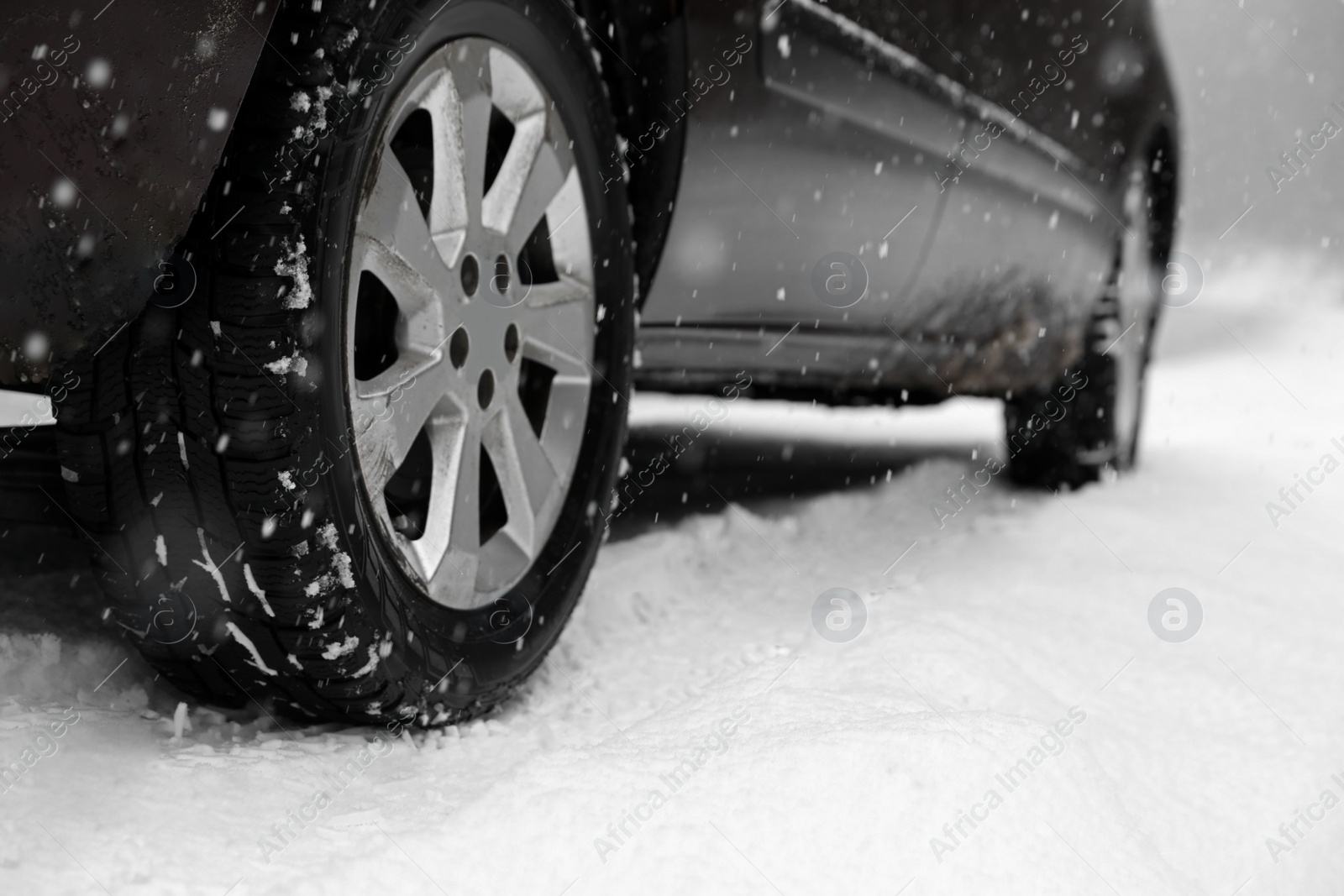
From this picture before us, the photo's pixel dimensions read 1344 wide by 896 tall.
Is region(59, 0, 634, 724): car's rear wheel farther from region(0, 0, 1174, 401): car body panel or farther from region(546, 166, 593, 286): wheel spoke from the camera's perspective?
region(0, 0, 1174, 401): car body panel

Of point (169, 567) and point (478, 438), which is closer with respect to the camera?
point (169, 567)

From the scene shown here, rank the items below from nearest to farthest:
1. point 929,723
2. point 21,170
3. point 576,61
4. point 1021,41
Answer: point 21,170 → point 929,723 → point 576,61 → point 1021,41

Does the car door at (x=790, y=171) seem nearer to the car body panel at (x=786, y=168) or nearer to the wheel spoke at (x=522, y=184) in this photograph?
the car body panel at (x=786, y=168)

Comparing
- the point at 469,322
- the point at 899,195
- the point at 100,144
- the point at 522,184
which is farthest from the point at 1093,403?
the point at 100,144

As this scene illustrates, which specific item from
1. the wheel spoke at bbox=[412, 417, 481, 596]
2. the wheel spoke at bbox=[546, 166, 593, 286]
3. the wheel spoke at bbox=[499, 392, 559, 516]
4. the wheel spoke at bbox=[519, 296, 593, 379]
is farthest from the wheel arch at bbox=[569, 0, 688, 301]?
the wheel spoke at bbox=[412, 417, 481, 596]

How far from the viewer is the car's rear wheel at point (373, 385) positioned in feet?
3.75

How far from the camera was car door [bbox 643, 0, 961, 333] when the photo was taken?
1744 millimetres

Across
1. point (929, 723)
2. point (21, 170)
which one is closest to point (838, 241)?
point (929, 723)

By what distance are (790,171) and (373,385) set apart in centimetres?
94

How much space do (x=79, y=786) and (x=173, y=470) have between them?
1.18ft

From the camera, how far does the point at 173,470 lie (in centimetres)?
117

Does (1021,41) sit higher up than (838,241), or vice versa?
(1021,41)

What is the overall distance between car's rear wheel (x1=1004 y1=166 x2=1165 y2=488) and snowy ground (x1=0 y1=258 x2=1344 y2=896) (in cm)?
101

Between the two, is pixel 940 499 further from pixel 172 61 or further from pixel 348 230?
pixel 172 61
